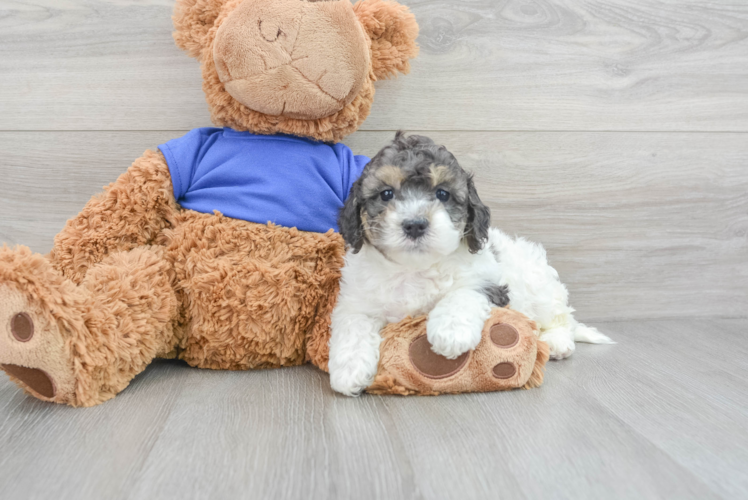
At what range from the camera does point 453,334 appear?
137 cm

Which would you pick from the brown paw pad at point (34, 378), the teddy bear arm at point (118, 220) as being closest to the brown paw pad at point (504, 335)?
the teddy bear arm at point (118, 220)

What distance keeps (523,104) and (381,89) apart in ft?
1.88

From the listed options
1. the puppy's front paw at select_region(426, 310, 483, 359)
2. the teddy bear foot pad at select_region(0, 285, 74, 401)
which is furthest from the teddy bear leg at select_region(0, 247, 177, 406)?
the puppy's front paw at select_region(426, 310, 483, 359)

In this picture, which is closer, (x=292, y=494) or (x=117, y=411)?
(x=292, y=494)

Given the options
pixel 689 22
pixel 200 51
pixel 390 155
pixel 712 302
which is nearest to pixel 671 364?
pixel 712 302

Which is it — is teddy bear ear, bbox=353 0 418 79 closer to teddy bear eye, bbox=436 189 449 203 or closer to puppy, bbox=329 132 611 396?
puppy, bbox=329 132 611 396

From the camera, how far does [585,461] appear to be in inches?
44.1

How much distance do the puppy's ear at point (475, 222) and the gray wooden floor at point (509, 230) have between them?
43cm

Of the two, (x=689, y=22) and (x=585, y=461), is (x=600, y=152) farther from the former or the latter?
(x=585, y=461)

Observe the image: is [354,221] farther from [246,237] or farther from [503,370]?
[503,370]

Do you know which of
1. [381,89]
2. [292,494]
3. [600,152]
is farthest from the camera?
[600,152]

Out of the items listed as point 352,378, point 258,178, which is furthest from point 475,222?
point 258,178

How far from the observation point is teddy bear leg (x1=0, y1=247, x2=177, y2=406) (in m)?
1.29

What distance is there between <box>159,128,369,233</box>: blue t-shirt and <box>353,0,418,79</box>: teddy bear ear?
0.34 meters
